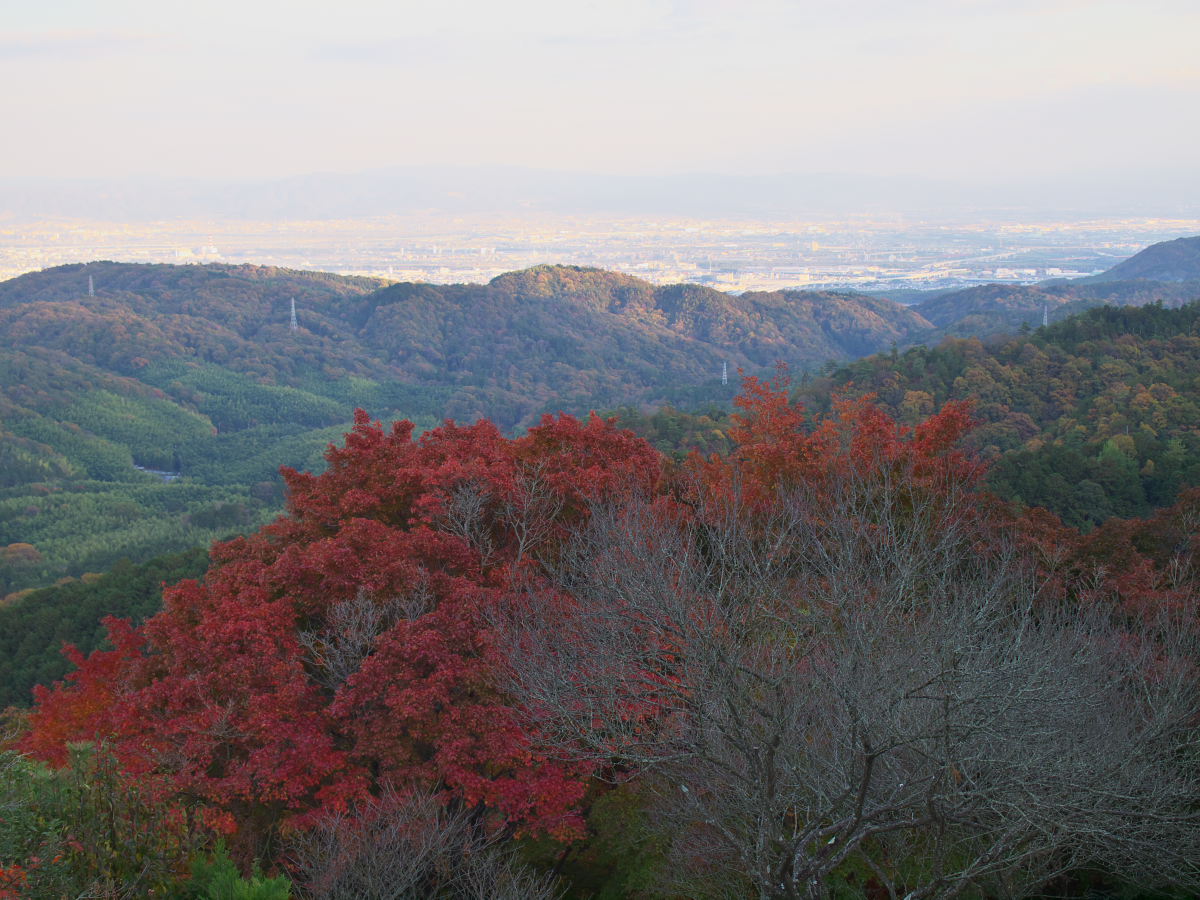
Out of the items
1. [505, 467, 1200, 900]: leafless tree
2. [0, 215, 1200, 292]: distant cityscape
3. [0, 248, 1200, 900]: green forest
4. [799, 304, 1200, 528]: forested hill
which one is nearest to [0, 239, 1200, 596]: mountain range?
[799, 304, 1200, 528]: forested hill

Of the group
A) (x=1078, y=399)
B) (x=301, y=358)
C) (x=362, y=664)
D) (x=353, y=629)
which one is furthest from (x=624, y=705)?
(x=301, y=358)

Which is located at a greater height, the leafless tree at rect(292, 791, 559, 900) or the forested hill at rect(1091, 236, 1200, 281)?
the forested hill at rect(1091, 236, 1200, 281)

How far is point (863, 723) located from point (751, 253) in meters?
160

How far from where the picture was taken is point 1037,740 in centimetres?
683

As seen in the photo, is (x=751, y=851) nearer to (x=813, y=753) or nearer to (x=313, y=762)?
(x=813, y=753)

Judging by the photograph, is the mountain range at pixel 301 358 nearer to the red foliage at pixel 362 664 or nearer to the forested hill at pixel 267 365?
the forested hill at pixel 267 365

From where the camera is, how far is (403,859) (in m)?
7.59

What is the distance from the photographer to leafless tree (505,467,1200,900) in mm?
Result: 6441

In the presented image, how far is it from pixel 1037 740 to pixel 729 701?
238 centimetres

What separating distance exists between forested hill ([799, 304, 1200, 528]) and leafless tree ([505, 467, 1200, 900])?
31.3ft

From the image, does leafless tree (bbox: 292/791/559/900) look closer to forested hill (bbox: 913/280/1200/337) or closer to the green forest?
the green forest

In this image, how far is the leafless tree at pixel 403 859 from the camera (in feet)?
24.5

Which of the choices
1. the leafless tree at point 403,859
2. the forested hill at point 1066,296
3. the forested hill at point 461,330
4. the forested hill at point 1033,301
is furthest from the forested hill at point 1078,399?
the forested hill at point 461,330

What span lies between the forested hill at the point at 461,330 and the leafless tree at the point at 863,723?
67.5 metres
